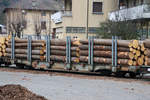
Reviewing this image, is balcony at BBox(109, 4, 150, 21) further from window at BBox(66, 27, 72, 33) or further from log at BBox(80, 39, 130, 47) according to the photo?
log at BBox(80, 39, 130, 47)

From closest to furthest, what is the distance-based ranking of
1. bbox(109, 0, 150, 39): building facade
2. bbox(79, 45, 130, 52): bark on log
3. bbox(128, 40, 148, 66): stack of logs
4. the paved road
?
1. the paved road
2. bbox(128, 40, 148, 66): stack of logs
3. bbox(79, 45, 130, 52): bark on log
4. bbox(109, 0, 150, 39): building facade

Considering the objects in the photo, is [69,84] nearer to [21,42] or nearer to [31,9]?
[21,42]

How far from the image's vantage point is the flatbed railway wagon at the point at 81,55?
48.6 feet

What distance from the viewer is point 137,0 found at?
116 ft

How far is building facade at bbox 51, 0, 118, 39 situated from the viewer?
4066 cm

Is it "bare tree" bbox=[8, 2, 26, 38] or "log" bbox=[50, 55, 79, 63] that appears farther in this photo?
"bare tree" bbox=[8, 2, 26, 38]

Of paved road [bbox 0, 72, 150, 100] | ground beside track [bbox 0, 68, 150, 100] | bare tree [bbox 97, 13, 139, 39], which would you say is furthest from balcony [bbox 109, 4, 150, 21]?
paved road [bbox 0, 72, 150, 100]

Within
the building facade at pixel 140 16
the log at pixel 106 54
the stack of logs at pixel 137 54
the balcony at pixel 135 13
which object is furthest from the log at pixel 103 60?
the balcony at pixel 135 13

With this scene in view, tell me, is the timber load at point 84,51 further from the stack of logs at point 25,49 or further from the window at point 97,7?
the window at point 97,7

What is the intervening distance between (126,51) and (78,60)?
2.81 metres

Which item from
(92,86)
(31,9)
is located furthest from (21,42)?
(31,9)

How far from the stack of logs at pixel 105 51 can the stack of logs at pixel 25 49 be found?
276 centimetres

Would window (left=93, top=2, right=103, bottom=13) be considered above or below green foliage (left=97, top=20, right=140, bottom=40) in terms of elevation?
above

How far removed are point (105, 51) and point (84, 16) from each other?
25730mm
